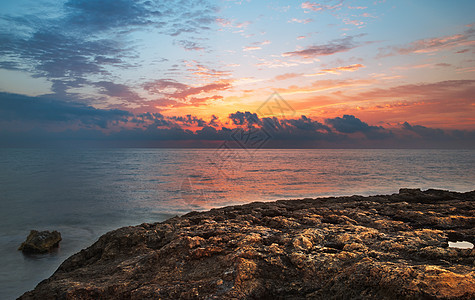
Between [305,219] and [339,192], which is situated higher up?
[305,219]

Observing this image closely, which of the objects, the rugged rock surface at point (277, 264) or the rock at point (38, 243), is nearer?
the rugged rock surface at point (277, 264)

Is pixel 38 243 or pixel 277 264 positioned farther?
pixel 38 243

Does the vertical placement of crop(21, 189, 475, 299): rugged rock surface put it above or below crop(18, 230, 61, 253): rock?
above

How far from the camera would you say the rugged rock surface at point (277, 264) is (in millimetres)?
2797

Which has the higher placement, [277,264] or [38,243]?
[277,264]

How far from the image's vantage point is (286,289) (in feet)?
10.6

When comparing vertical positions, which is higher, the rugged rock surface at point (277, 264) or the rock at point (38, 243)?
the rugged rock surface at point (277, 264)

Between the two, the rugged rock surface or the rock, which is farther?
the rock

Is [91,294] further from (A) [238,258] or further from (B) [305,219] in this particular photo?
(B) [305,219]

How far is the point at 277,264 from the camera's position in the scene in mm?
3641

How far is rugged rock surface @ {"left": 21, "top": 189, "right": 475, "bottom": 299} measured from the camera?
110 inches

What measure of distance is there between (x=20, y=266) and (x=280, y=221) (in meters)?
9.60

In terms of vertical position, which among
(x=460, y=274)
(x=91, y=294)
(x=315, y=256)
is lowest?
(x=91, y=294)

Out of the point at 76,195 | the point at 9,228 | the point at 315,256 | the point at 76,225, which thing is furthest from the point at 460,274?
the point at 76,195
